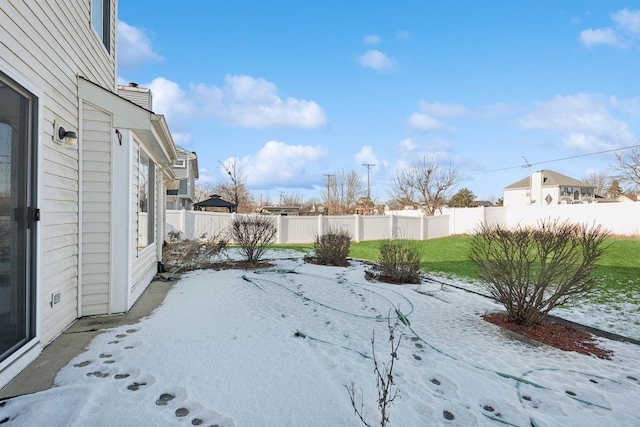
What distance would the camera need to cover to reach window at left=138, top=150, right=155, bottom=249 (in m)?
5.25

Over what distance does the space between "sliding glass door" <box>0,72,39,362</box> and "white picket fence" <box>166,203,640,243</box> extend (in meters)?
10.5

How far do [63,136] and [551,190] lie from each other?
43218 millimetres

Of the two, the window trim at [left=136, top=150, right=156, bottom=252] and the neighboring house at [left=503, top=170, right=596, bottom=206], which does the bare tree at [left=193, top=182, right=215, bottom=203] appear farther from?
the window trim at [left=136, top=150, right=156, bottom=252]

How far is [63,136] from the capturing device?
11.2ft

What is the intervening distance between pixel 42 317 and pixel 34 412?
3.98 feet

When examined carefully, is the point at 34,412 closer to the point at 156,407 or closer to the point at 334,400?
the point at 156,407

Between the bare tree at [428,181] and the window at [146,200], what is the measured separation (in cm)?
2464

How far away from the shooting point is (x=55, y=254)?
3273 mm

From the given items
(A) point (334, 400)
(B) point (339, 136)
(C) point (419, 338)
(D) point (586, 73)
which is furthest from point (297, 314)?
(B) point (339, 136)

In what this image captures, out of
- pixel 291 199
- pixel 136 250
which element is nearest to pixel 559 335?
pixel 136 250

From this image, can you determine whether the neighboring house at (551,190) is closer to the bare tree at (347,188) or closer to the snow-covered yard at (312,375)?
the bare tree at (347,188)

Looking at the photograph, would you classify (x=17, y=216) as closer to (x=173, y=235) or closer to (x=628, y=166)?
(x=173, y=235)

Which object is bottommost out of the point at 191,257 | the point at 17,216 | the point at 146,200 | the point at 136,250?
the point at 191,257

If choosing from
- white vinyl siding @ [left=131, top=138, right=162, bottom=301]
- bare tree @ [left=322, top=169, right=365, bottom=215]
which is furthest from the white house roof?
white vinyl siding @ [left=131, top=138, right=162, bottom=301]
